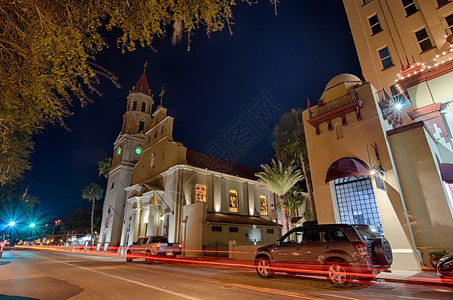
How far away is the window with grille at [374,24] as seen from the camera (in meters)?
18.4

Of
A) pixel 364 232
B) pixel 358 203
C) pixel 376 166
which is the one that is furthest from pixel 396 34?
pixel 364 232

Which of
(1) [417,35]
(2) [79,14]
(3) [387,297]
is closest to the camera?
(2) [79,14]

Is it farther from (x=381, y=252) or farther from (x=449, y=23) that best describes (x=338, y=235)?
(x=449, y=23)

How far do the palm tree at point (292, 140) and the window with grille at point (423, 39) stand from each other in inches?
395

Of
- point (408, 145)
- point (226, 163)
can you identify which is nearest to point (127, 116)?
point (226, 163)

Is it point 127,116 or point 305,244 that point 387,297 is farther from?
point 127,116

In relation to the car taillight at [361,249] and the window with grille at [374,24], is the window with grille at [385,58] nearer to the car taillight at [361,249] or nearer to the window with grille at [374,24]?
the window with grille at [374,24]

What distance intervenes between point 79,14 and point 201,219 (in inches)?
796

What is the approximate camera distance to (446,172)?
1081 centimetres

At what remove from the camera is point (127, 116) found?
4166cm

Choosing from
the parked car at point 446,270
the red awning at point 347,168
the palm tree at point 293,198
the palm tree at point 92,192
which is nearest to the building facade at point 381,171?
the red awning at point 347,168

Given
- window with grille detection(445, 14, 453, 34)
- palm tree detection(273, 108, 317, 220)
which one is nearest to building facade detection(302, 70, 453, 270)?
palm tree detection(273, 108, 317, 220)

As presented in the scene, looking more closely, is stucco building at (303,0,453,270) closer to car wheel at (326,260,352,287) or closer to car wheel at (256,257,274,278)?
car wheel at (326,260,352,287)

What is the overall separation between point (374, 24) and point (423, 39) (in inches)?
161
